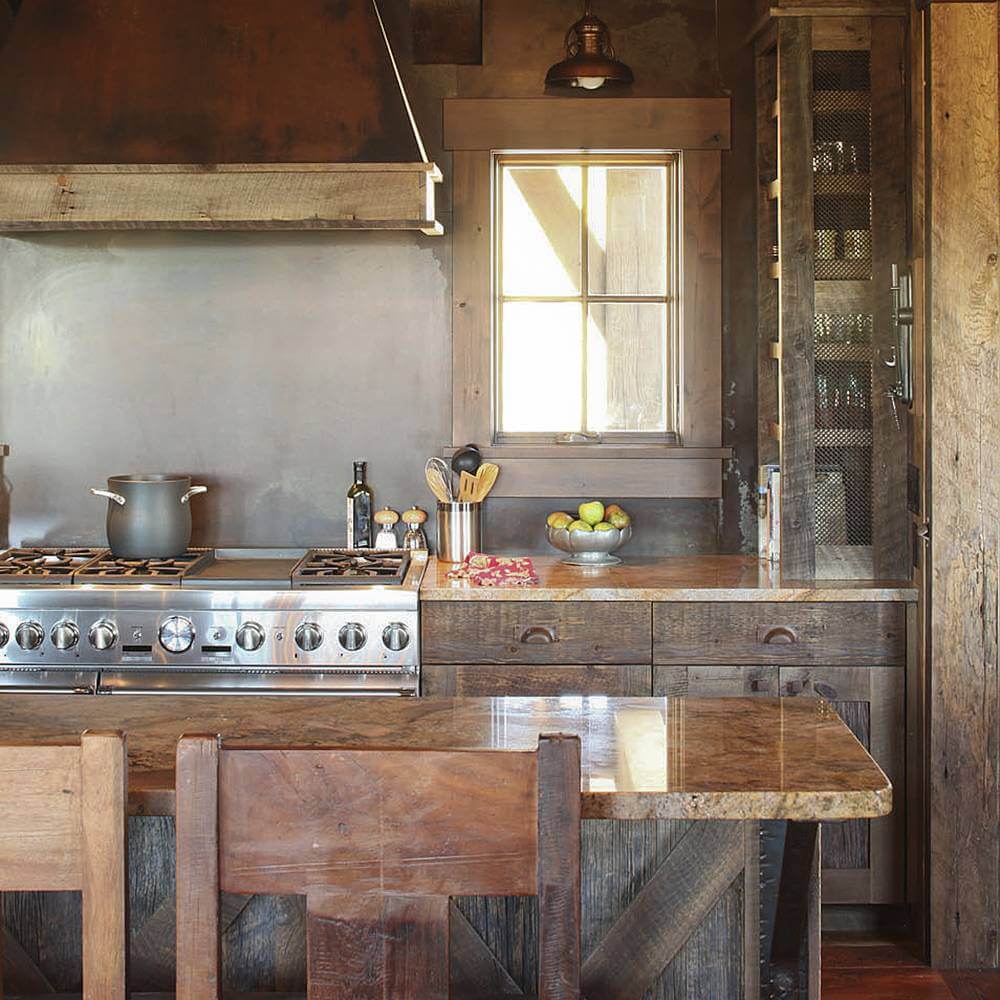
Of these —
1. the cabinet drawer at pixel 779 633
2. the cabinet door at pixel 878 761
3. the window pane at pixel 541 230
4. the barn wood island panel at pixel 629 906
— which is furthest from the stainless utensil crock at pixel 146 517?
the barn wood island panel at pixel 629 906

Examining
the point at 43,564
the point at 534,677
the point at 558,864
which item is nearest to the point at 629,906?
the point at 558,864

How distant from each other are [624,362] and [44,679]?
2.06 metres

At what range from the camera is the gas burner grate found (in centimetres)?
391

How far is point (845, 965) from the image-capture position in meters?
3.79

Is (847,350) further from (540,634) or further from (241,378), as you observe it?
(241,378)

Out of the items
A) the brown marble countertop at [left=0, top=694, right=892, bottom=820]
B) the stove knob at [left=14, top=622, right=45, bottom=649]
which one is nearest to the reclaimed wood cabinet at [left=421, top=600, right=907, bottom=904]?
the stove knob at [left=14, top=622, right=45, bottom=649]

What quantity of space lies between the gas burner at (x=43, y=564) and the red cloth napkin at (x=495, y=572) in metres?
1.12

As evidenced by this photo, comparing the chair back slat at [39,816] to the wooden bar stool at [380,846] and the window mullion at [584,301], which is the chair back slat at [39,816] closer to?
the wooden bar stool at [380,846]

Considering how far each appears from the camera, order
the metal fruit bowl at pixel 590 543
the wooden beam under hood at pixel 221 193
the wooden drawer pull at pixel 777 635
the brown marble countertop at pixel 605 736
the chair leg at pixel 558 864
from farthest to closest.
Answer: the metal fruit bowl at pixel 590 543 → the wooden drawer pull at pixel 777 635 → the wooden beam under hood at pixel 221 193 → the brown marble countertop at pixel 605 736 → the chair leg at pixel 558 864

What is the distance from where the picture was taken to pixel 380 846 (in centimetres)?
157

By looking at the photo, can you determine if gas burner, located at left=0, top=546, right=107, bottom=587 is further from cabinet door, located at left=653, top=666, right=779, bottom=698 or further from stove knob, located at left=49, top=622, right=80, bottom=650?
cabinet door, located at left=653, top=666, right=779, bottom=698

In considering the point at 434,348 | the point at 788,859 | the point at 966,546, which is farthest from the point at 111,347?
the point at 788,859

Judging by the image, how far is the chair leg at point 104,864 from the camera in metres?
1.58

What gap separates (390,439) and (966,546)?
185 cm
